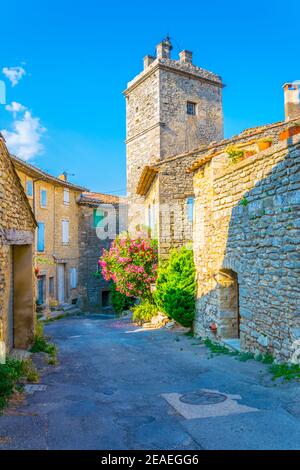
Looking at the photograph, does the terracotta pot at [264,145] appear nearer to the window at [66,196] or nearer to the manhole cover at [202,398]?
the manhole cover at [202,398]

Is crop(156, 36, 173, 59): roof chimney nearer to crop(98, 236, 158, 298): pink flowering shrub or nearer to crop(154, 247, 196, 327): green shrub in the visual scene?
crop(98, 236, 158, 298): pink flowering shrub

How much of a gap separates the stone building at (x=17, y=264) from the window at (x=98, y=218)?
1772cm

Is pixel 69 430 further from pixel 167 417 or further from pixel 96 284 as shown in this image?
pixel 96 284

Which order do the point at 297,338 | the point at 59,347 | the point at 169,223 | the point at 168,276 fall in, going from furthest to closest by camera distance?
the point at 169,223
the point at 168,276
the point at 59,347
the point at 297,338

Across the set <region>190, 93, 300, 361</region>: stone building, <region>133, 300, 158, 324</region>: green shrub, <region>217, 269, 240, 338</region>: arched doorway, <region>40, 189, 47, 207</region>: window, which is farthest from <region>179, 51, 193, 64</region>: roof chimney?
<region>217, 269, 240, 338</region>: arched doorway

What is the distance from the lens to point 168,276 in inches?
476

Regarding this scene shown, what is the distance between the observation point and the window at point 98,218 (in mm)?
26859

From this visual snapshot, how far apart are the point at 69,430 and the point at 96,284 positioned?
2288cm

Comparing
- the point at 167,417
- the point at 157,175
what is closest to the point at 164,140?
the point at 157,175

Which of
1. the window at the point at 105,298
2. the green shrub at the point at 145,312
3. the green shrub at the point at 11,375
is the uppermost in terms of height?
the green shrub at the point at 11,375

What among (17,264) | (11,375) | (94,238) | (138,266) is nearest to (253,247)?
A: (11,375)

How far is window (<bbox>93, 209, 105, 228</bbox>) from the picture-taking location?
26859 mm

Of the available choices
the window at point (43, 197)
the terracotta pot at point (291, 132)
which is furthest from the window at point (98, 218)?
the terracotta pot at point (291, 132)

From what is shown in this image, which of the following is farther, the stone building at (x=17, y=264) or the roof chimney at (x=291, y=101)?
the roof chimney at (x=291, y=101)
